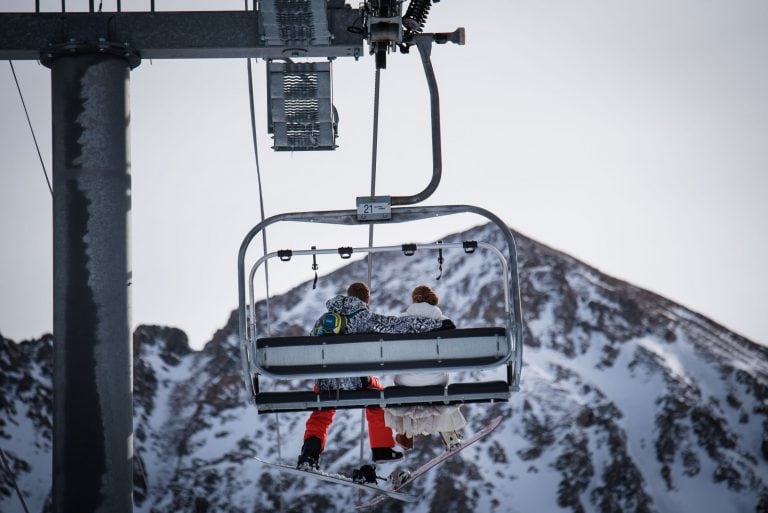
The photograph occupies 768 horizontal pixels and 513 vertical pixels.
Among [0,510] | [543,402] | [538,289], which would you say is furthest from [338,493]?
[538,289]

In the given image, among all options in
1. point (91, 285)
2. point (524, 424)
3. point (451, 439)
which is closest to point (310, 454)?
point (451, 439)

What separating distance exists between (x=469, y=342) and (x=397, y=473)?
2108 millimetres

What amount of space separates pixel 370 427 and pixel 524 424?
185ft

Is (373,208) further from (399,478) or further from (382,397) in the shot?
(399,478)

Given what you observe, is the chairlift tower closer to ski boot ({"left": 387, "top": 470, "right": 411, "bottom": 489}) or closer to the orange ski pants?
the orange ski pants

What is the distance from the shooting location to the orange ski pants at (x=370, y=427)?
25.0ft

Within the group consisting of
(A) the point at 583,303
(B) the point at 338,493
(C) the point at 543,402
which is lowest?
(B) the point at 338,493

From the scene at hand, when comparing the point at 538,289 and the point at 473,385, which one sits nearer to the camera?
the point at 473,385

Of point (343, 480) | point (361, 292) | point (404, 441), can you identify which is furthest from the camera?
point (404, 441)

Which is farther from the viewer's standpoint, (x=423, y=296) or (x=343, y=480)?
(x=343, y=480)

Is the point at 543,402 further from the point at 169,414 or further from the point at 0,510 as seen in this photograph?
the point at 0,510

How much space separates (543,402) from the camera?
209 ft

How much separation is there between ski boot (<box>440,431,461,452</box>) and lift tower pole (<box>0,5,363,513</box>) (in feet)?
6.95

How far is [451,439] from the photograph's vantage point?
7945 mm
